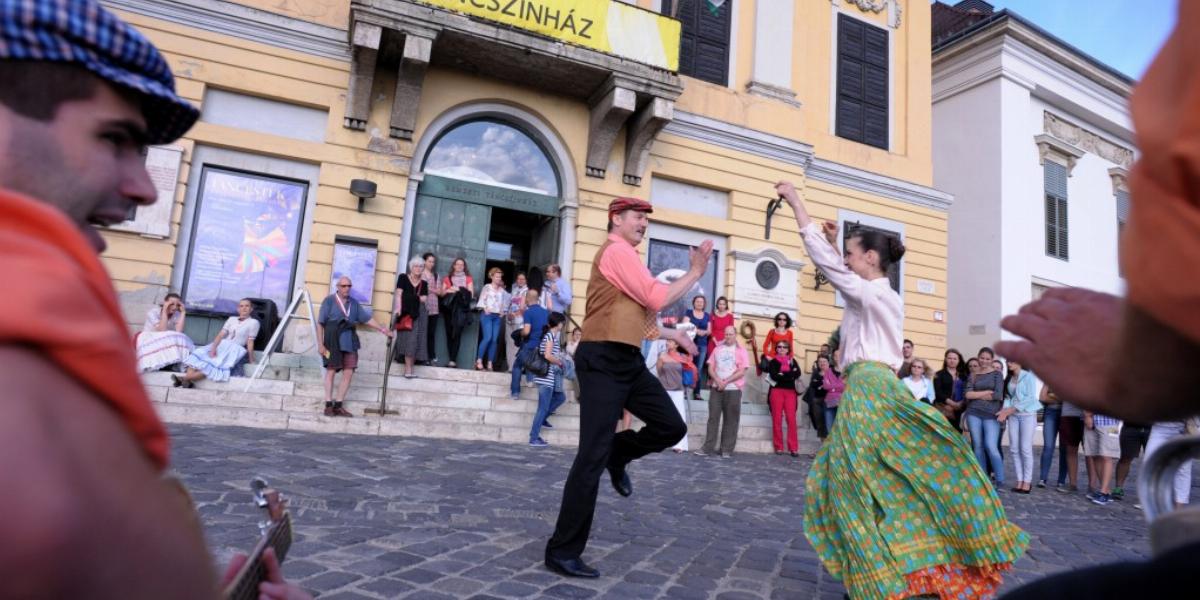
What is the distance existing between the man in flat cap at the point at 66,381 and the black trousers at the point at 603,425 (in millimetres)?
3019

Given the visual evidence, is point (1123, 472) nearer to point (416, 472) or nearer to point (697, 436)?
point (697, 436)

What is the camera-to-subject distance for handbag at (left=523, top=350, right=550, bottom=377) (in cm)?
945

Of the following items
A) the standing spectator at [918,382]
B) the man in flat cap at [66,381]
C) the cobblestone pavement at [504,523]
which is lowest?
the cobblestone pavement at [504,523]

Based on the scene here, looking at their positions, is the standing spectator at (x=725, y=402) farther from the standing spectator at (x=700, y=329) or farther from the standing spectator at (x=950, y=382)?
the standing spectator at (x=950, y=382)

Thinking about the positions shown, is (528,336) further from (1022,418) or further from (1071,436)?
(1071,436)

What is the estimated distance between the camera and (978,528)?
3146mm

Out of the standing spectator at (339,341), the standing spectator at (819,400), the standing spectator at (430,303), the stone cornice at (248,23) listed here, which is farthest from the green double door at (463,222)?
the standing spectator at (819,400)

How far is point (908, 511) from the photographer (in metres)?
3.23

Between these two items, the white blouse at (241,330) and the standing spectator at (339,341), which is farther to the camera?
the white blouse at (241,330)

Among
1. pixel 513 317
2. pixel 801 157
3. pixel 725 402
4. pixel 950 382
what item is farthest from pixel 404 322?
pixel 801 157

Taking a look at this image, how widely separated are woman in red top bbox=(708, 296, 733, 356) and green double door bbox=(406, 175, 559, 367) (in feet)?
10.5

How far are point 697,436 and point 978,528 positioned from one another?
26.1ft

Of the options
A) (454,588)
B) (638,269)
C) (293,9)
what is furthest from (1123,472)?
(293,9)

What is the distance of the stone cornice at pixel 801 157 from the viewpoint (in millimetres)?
14248
